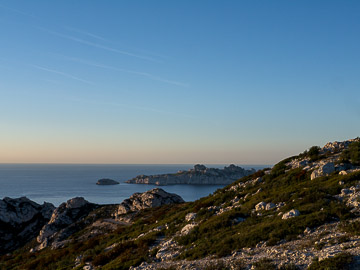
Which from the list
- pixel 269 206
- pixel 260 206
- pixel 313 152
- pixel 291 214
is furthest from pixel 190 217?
pixel 313 152

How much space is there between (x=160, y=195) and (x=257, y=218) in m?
54.1

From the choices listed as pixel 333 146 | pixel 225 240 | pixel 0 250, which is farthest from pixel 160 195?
pixel 225 240

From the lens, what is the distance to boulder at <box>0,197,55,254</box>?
7262 cm

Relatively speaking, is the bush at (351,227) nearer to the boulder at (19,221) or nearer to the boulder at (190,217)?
the boulder at (190,217)

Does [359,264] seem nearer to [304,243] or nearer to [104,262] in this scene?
[304,243]

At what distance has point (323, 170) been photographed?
2639cm

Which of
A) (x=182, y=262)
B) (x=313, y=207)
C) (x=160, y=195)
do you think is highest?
(x=313, y=207)

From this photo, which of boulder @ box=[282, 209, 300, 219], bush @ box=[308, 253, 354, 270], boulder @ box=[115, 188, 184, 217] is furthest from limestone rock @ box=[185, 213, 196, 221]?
boulder @ box=[115, 188, 184, 217]

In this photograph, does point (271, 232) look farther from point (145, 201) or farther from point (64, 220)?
point (64, 220)

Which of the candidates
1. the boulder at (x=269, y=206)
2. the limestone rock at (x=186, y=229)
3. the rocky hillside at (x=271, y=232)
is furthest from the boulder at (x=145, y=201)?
the boulder at (x=269, y=206)

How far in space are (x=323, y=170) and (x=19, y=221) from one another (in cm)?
7951

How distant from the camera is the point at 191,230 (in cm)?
2256

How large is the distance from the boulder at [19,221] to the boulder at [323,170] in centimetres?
6970

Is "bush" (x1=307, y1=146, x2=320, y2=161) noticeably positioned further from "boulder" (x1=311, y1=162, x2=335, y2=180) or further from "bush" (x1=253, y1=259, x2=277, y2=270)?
"bush" (x1=253, y1=259, x2=277, y2=270)
